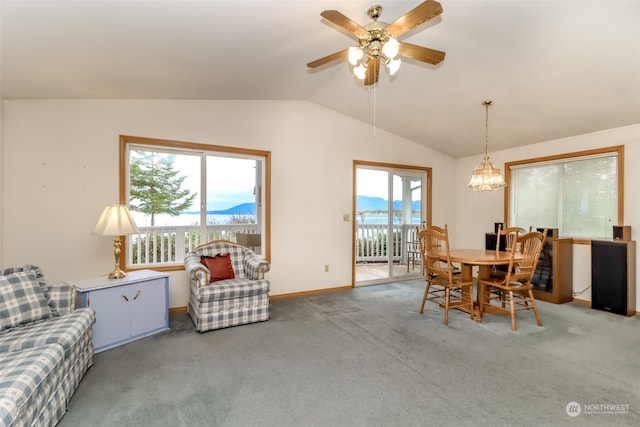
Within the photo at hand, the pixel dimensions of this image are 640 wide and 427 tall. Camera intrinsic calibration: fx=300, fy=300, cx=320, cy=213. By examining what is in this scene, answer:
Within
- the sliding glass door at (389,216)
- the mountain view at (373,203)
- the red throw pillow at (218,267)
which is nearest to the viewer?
the red throw pillow at (218,267)

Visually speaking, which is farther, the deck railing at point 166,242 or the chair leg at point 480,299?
the deck railing at point 166,242

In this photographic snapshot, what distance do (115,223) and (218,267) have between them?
1.14 m

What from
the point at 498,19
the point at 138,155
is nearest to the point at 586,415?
the point at 498,19

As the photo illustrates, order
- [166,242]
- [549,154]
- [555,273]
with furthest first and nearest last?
[549,154] → [555,273] → [166,242]

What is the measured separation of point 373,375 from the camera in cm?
225

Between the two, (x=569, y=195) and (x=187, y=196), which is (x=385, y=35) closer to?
(x=187, y=196)

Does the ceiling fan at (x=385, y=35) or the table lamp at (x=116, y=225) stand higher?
the ceiling fan at (x=385, y=35)

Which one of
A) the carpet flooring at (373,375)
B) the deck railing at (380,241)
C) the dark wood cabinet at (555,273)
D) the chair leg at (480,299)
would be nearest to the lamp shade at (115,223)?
the carpet flooring at (373,375)

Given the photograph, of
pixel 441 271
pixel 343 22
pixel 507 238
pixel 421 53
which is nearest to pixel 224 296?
pixel 441 271

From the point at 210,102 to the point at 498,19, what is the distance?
327 cm

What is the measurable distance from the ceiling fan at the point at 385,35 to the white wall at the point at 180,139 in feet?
7.17

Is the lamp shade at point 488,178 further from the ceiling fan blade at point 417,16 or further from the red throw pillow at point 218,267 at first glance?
the red throw pillow at point 218,267

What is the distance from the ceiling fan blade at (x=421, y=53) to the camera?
2117mm

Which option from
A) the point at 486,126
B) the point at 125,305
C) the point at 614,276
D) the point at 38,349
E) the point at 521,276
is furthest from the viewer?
the point at 486,126
